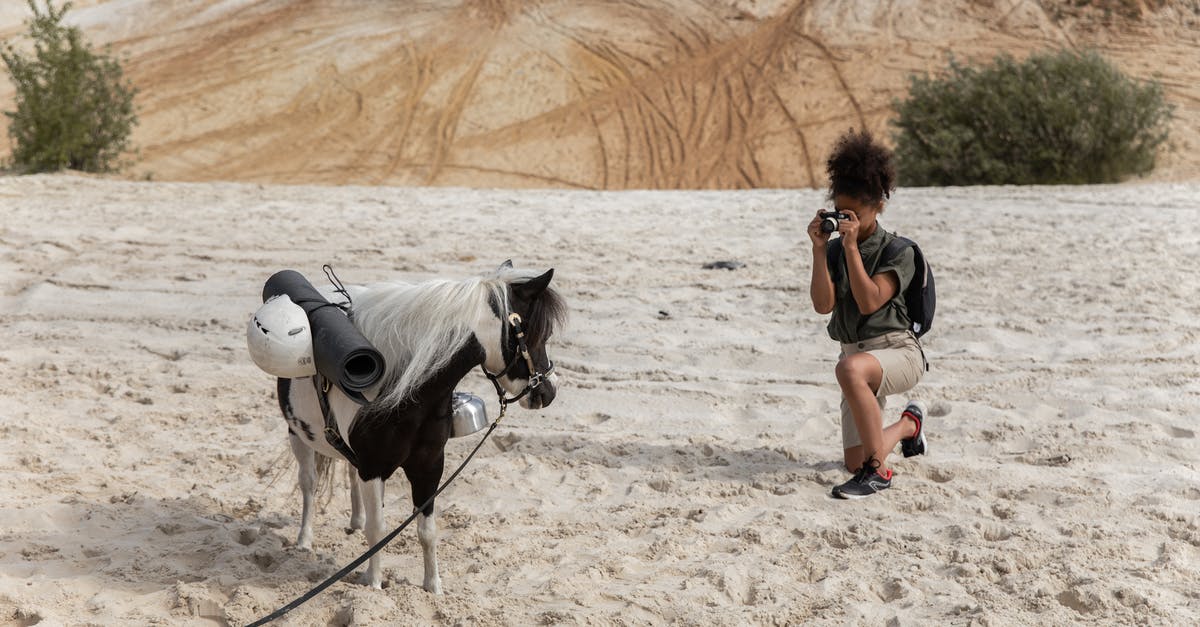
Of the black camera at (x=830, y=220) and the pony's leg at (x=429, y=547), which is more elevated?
the black camera at (x=830, y=220)

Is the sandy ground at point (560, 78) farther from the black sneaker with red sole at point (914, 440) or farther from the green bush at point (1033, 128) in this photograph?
the black sneaker with red sole at point (914, 440)

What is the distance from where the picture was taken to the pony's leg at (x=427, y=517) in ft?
11.4

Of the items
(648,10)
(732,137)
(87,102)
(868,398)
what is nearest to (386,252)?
(868,398)

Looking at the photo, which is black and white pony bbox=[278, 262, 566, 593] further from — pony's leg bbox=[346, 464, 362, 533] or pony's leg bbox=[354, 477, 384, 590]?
pony's leg bbox=[346, 464, 362, 533]

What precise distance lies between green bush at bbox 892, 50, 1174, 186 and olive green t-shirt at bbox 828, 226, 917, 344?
8.63m

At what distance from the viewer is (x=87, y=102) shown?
13.0m

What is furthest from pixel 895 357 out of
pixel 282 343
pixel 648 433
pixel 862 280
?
pixel 282 343

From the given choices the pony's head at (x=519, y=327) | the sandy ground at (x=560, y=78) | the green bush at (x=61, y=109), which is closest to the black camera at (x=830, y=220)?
the pony's head at (x=519, y=327)

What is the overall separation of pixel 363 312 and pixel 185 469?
6.44 ft

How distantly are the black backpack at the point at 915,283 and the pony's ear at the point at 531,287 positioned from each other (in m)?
1.57

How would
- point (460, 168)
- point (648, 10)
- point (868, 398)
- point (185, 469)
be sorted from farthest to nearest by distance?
point (648, 10) → point (460, 168) → point (185, 469) → point (868, 398)

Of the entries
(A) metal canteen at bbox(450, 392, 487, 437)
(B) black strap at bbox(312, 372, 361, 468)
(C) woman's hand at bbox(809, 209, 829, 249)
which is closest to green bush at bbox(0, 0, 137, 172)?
(B) black strap at bbox(312, 372, 361, 468)

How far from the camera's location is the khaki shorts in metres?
4.39

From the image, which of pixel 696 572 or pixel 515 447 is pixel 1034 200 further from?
pixel 696 572
